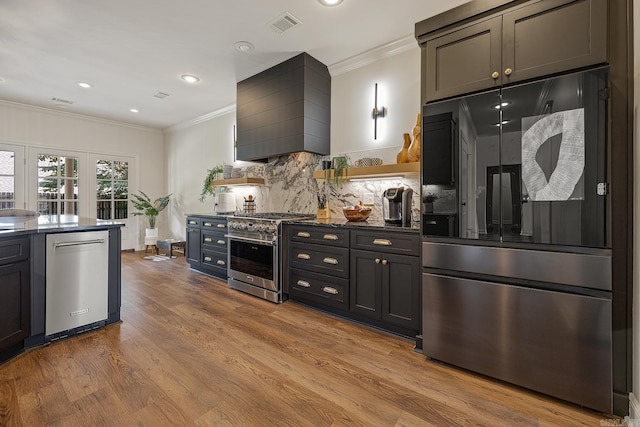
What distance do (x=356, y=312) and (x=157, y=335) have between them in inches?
67.4

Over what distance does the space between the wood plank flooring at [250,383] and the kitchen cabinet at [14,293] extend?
0.59 feet

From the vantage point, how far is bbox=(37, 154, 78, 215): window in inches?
218

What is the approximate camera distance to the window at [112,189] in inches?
245

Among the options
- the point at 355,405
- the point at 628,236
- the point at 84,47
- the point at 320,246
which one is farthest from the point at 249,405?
the point at 84,47

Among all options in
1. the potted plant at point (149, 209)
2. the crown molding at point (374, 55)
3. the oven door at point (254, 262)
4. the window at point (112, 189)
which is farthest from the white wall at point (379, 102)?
the window at point (112, 189)

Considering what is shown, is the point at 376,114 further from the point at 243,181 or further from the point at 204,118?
the point at 204,118

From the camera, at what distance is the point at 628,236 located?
153cm

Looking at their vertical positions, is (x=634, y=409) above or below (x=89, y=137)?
below

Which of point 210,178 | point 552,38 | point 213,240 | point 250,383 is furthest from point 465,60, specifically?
point 210,178

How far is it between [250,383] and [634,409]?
2.02m

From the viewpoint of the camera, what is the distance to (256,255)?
352cm

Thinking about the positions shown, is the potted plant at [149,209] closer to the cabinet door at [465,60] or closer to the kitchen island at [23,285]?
the kitchen island at [23,285]

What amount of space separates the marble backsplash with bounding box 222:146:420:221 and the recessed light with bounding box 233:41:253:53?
4.52 feet

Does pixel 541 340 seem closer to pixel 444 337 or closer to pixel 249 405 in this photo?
pixel 444 337
